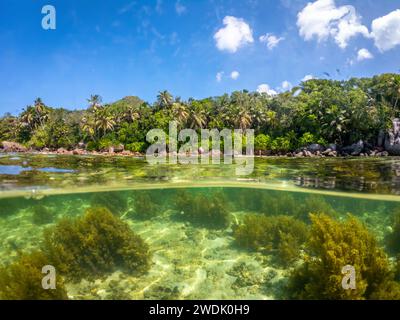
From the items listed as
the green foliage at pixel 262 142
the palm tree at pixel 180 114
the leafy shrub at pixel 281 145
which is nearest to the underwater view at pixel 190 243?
the leafy shrub at pixel 281 145

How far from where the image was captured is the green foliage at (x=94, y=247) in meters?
10.0

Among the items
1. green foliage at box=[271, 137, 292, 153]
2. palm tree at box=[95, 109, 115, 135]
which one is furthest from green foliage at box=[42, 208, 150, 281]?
palm tree at box=[95, 109, 115, 135]

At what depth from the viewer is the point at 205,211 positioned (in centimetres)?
1493

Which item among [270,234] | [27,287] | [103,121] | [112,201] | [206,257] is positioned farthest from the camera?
[103,121]

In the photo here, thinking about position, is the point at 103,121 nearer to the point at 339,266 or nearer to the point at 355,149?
the point at 355,149

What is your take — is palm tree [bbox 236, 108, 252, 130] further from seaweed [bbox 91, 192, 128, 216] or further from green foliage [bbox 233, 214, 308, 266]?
green foliage [bbox 233, 214, 308, 266]

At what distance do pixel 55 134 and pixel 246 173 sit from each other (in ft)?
215

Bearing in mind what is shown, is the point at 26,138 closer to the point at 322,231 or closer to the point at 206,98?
the point at 206,98

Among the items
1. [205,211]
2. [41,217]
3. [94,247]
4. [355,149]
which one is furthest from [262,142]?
[94,247]

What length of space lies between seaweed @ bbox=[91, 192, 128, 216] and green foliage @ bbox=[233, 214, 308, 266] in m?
7.48

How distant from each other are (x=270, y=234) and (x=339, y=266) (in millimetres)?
4095

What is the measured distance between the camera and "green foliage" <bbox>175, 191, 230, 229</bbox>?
14516 millimetres
